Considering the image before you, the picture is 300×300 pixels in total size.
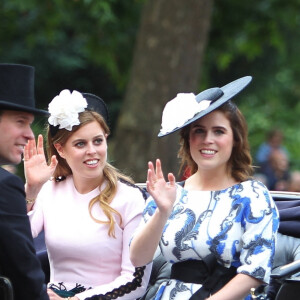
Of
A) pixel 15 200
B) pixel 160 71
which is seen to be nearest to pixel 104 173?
pixel 15 200

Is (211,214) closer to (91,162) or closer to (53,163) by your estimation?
(91,162)

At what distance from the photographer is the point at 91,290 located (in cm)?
437

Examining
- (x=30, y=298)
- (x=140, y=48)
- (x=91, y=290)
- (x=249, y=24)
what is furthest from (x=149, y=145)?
(x=30, y=298)

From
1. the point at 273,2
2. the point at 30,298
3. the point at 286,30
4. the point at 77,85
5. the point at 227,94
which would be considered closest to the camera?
the point at 30,298

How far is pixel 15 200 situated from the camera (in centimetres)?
357

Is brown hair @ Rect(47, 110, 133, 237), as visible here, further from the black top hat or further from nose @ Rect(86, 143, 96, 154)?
the black top hat

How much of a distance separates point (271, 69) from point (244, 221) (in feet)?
41.3

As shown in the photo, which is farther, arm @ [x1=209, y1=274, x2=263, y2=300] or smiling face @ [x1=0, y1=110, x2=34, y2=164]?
arm @ [x1=209, y1=274, x2=263, y2=300]

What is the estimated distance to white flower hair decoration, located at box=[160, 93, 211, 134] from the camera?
4.25 meters

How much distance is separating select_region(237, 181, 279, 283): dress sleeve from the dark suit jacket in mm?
932

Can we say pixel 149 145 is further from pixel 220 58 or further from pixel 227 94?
pixel 227 94

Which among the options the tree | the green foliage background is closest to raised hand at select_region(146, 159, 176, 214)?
the tree

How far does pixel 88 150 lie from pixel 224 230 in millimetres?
804

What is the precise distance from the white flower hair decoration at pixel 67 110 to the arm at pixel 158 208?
64cm
